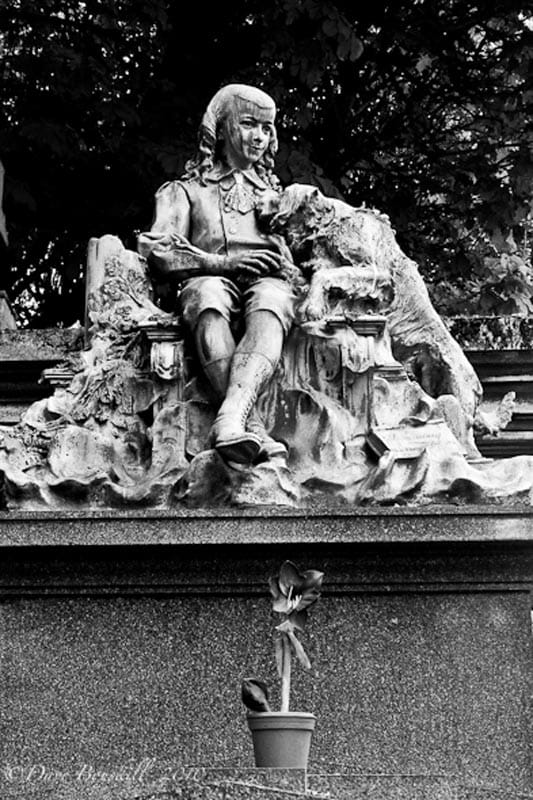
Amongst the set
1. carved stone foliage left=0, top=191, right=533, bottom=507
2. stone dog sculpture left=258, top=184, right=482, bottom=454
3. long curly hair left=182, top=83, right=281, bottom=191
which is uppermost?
long curly hair left=182, top=83, right=281, bottom=191

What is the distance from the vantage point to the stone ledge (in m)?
7.81

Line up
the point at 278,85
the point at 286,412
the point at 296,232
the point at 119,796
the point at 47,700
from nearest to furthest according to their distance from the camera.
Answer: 1. the point at 119,796
2. the point at 47,700
3. the point at 286,412
4. the point at 296,232
5. the point at 278,85

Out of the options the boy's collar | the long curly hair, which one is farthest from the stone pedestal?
the long curly hair

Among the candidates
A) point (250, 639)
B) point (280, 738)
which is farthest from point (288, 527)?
point (280, 738)

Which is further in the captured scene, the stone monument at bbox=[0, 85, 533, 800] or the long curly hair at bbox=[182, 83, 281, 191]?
the long curly hair at bbox=[182, 83, 281, 191]

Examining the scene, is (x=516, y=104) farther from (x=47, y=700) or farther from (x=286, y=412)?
(x=47, y=700)

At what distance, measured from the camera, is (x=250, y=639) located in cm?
782

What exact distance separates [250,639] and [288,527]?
22.4 inches

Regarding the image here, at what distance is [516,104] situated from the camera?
47.3 ft

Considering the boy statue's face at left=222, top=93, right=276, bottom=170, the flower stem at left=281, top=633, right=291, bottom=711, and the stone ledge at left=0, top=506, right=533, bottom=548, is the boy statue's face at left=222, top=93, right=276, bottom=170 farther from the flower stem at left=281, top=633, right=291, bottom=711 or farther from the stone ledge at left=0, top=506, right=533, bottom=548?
the flower stem at left=281, top=633, right=291, bottom=711

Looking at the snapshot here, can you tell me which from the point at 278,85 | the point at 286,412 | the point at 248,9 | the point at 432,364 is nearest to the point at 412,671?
the point at 286,412

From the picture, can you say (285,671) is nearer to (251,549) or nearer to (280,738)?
(280,738)

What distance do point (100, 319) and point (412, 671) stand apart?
2754mm

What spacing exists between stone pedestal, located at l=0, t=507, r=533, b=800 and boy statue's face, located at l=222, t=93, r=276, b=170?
2532 millimetres
